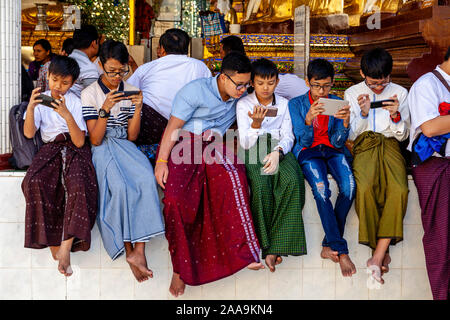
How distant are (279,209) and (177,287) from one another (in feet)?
2.73

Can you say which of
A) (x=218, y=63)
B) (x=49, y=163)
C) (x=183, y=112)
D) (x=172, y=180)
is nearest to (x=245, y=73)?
(x=183, y=112)

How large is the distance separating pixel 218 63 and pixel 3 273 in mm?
3390

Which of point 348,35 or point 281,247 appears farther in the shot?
point 348,35

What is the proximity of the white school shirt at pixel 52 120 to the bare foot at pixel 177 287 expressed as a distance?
117 centimetres

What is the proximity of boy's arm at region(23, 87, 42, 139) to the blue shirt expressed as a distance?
2.89 ft

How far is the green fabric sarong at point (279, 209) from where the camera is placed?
3.72m

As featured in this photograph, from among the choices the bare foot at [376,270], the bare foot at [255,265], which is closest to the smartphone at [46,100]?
the bare foot at [255,265]

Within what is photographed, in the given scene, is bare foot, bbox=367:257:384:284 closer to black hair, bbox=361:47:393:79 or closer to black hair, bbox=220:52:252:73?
black hair, bbox=361:47:393:79

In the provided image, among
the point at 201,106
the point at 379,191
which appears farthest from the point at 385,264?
the point at 201,106

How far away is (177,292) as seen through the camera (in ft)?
12.2

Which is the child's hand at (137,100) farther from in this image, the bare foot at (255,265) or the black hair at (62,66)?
the bare foot at (255,265)

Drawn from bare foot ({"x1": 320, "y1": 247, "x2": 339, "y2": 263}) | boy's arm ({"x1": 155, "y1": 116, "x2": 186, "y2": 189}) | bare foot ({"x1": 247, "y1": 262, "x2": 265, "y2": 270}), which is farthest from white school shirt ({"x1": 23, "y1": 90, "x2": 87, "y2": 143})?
bare foot ({"x1": 320, "y1": 247, "x2": 339, "y2": 263})

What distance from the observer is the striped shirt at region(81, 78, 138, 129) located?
385 cm

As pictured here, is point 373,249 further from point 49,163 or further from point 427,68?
point 49,163
